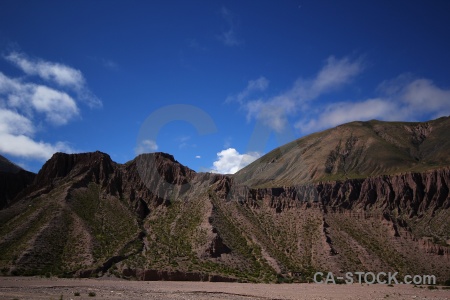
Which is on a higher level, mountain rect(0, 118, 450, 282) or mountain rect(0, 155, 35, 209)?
mountain rect(0, 155, 35, 209)

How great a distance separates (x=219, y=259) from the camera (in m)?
81.3

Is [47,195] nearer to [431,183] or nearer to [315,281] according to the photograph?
[315,281]

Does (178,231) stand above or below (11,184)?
below

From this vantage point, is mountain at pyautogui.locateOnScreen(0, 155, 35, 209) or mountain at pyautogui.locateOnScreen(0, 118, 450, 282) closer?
mountain at pyautogui.locateOnScreen(0, 118, 450, 282)

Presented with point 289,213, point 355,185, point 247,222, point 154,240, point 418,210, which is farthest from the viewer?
point 355,185

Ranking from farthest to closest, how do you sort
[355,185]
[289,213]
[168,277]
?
[355,185], [289,213], [168,277]

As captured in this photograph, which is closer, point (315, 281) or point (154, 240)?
point (315, 281)

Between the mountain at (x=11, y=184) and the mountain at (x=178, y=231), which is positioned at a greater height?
the mountain at (x=11, y=184)

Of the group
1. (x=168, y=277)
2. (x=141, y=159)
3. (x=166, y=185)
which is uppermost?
(x=141, y=159)

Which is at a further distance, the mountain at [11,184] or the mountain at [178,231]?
the mountain at [11,184]

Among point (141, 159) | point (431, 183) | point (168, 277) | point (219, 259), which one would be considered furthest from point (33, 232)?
point (431, 183)

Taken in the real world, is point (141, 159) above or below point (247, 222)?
above

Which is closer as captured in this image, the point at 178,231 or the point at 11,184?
the point at 178,231

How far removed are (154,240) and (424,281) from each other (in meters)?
55.8
